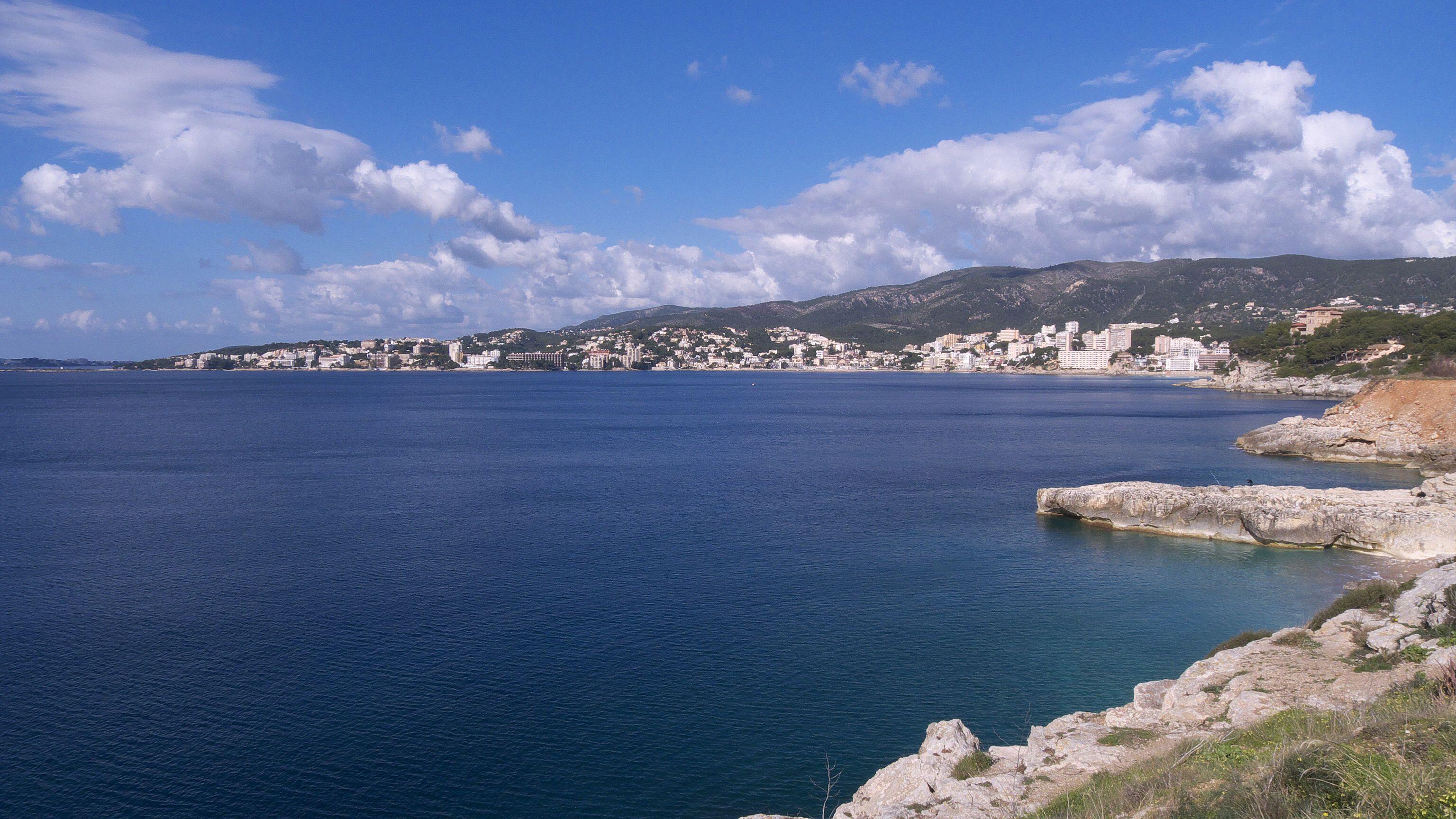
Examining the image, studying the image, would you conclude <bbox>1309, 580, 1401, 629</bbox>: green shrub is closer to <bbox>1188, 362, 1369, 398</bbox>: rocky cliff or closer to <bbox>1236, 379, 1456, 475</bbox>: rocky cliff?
<bbox>1236, 379, 1456, 475</bbox>: rocky cliff

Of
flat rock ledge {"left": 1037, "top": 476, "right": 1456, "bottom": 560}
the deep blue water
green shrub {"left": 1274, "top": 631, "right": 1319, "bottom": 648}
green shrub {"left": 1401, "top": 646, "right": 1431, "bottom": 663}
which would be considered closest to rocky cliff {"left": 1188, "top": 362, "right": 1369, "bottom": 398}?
the deep blue water

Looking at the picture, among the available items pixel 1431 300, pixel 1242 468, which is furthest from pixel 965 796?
pixel 1431 300

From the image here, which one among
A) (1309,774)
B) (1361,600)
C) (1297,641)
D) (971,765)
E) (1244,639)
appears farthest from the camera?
(1361,600)

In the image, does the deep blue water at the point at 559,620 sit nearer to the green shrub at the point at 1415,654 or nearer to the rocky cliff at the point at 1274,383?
the green shrub at the point at 1415,654

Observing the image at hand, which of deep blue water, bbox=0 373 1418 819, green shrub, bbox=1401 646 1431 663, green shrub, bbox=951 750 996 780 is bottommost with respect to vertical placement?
deep blue water, bbox=0 373 1418 819

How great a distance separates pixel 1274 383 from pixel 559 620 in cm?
10478

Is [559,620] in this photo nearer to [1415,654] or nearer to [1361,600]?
[1415,654]

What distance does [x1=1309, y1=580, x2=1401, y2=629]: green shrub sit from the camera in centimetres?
1548

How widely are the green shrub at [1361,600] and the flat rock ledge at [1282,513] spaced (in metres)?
9.42

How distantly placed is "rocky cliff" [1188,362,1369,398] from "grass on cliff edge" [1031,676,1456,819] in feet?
251

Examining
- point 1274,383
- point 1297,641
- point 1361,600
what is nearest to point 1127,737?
point 1297,641

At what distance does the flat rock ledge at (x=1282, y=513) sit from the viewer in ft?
78.1

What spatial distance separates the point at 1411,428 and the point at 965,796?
1790 inches

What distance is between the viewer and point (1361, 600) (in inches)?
625
